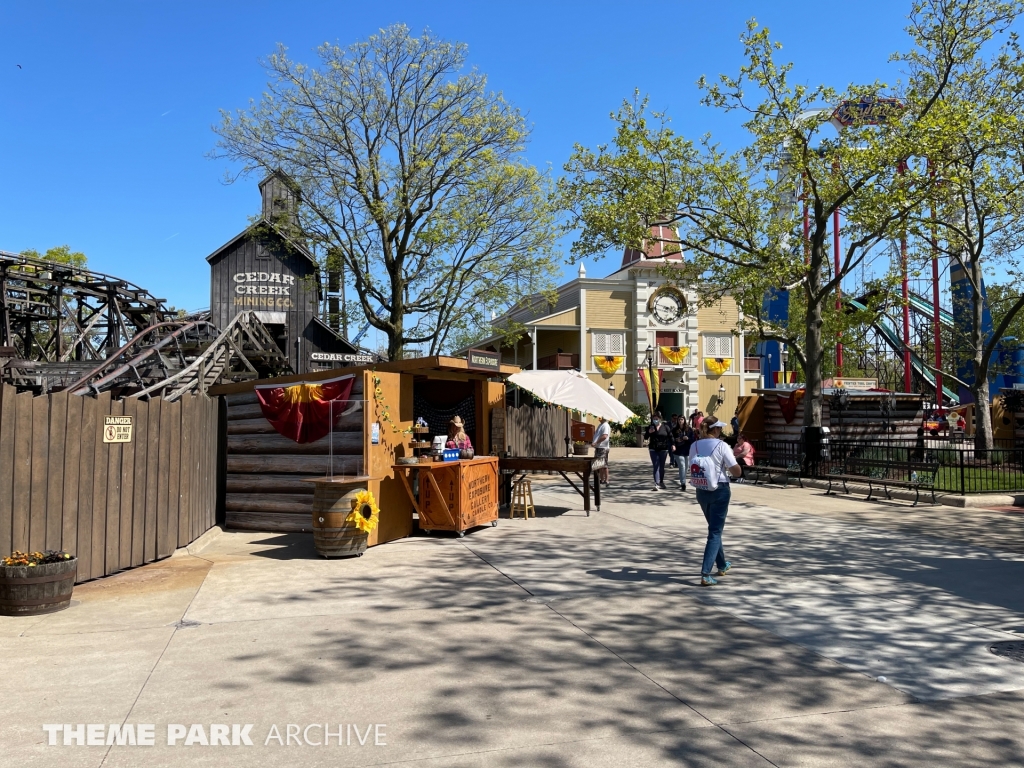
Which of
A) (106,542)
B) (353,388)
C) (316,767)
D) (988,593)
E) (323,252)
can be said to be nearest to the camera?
(316,767)

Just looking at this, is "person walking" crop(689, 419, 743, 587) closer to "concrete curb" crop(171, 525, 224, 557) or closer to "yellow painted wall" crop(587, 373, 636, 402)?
"concrete curb" crop(171, 525, 224, 557)

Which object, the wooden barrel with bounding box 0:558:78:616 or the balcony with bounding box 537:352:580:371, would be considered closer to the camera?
the wooden barrel with bounding box 0:558:78:616

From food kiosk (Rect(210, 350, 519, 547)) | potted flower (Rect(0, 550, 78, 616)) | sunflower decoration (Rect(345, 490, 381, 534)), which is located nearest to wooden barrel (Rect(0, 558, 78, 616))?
potted flower (Rect(0, 550, 78, 616))

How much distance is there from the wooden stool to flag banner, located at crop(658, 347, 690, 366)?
2938 cm

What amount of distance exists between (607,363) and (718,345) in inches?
297

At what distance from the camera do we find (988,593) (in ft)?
25.3

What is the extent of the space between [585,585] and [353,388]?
465 cm

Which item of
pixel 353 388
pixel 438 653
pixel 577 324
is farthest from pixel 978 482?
pixel 577 324

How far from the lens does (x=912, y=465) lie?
15.3 meters

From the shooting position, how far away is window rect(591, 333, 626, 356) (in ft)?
138

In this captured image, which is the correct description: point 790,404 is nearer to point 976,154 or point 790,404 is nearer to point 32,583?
point 976,154

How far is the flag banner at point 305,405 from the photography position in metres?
10.8

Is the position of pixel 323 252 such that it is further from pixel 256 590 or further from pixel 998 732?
pixel 998 732

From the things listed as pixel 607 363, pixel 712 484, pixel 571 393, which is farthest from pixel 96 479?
pixel 607 363
